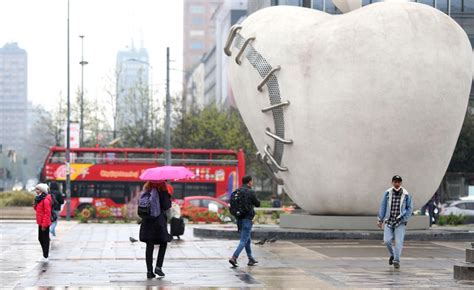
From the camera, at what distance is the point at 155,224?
703 inches

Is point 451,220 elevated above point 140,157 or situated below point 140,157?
below

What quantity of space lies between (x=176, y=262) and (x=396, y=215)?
176 inches

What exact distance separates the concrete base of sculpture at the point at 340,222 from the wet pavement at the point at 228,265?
133 centimetres

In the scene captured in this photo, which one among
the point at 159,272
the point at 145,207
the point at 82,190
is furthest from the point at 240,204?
the point at 82,190

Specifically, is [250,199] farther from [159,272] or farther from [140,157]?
[140,157]

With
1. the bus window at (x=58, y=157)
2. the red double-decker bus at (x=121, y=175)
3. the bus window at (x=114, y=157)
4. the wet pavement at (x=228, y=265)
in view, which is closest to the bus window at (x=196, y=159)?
the red double-decker bus at (x=121, y=175)

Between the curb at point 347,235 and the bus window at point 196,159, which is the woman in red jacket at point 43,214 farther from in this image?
the bus window at point 196,159

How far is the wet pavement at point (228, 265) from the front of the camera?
1731cm

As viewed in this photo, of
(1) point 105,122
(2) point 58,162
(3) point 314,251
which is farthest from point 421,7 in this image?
(1) point 105,122

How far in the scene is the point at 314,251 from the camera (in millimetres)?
24047

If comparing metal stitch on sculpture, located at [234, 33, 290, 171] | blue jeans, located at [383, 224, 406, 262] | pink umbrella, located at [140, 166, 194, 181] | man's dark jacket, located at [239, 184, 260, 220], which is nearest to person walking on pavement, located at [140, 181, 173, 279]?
pink umbrella, located at [140, 166, 194, 181]

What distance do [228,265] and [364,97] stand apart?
8192mm

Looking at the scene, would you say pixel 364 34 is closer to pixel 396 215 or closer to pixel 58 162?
pixel 396 215

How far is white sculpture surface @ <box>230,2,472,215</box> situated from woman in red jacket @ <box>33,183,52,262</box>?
8457 millimetres
